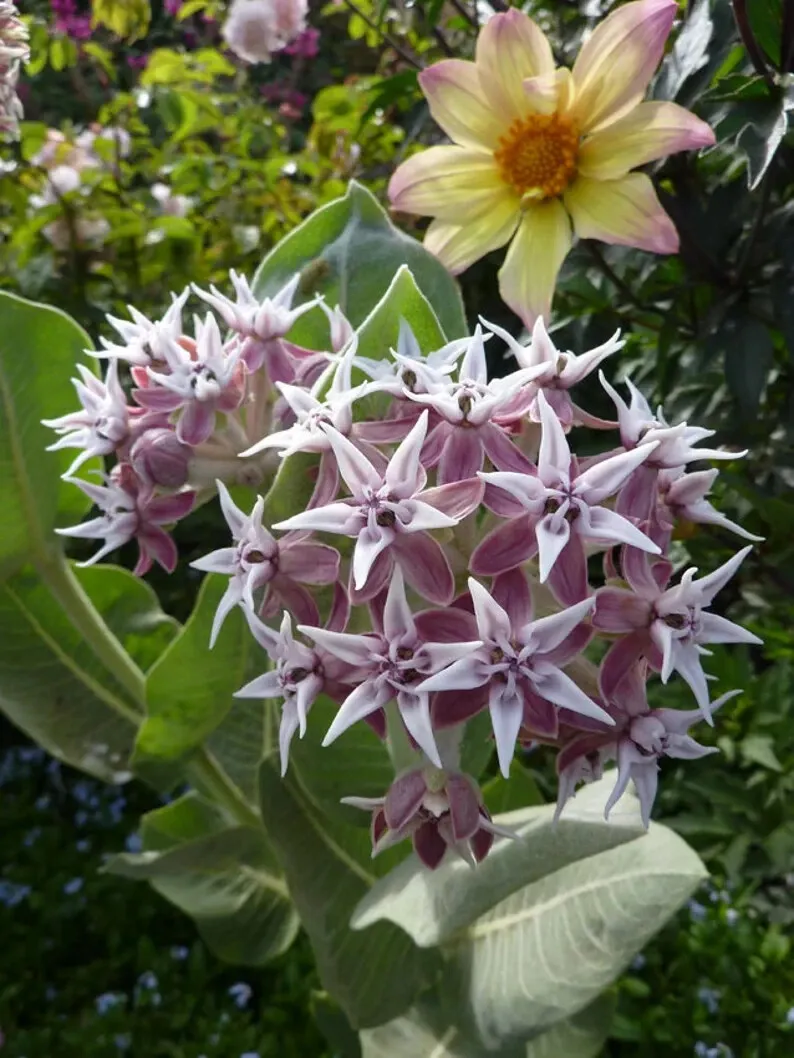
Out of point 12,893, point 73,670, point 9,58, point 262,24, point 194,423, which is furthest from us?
point 262,24

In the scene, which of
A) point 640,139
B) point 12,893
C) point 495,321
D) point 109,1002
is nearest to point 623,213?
point 640,139

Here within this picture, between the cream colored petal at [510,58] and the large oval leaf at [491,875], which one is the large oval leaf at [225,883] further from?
the cream colored petal at [510,58]

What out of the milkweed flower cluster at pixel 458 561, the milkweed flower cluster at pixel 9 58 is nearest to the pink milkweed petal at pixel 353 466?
the milkweed flower cluster at pixel 458 561

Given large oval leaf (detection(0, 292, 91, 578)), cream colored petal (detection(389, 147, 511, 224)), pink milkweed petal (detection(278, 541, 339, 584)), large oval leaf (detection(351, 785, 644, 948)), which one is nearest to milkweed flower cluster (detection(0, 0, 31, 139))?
large oval leaf (detection(0, 292, 91, 578))

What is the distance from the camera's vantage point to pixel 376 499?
344mm

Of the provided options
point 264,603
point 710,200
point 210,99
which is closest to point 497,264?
point 710,200

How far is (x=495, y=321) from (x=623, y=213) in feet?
0.58

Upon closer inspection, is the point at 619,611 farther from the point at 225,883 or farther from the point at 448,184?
the point at 225,883

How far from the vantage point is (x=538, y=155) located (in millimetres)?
573

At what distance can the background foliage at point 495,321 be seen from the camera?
587 millimetres

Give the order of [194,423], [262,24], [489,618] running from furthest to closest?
[262,24] → [194,423] → [489,618]

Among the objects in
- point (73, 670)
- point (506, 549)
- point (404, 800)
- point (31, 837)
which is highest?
point (506, 549)

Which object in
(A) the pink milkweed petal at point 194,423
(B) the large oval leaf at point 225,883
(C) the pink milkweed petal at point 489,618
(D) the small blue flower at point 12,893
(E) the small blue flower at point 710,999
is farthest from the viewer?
(D) the small blue flower at point 12,893

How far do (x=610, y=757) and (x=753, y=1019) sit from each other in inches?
20.2
